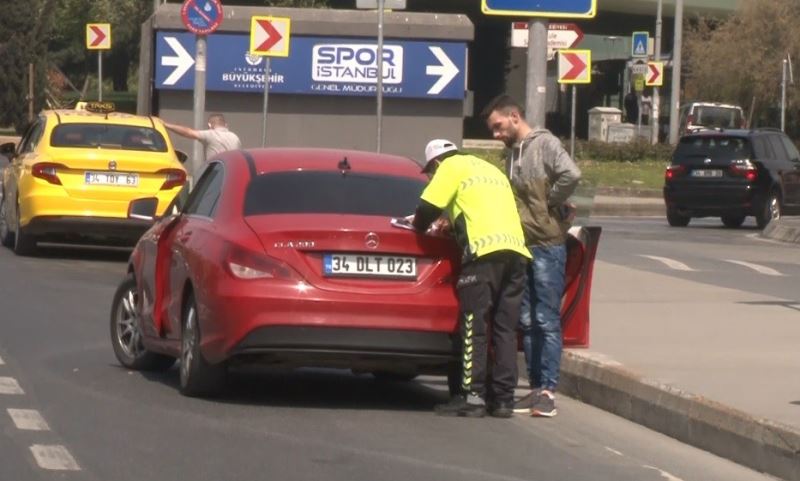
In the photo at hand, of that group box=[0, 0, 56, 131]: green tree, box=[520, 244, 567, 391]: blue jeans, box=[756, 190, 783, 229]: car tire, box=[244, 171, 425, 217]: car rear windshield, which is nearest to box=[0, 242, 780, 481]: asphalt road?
box=[520, 244, 567, 391]: blue jeans

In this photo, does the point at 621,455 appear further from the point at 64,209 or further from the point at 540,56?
the point at 64,209

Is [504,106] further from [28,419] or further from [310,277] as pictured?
[28,419]

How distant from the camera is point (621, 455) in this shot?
929cm

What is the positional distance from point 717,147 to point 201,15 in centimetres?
1153

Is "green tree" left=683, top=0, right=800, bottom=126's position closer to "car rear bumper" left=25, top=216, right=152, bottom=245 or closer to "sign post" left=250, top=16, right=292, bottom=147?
"sign post" left=250, top=16, right=292, bottom=147

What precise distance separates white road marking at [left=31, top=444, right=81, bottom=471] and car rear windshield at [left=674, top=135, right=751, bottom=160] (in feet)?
76.9

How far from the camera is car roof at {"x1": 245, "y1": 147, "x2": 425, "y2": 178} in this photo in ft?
35.2

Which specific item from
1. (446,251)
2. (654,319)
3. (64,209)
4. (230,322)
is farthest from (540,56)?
(64,209)

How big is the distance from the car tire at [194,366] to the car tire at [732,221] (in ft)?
71.6

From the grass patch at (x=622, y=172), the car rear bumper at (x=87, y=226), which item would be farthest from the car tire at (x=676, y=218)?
the car rear bumper at (x=87, y=226)

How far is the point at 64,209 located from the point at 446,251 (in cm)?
977

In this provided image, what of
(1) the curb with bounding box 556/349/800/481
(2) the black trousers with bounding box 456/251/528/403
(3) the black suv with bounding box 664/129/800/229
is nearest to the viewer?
(1) the curb with bounding box 556/349/800/481

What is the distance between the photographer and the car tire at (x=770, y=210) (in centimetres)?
3069

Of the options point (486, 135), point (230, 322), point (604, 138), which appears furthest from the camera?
Answer: point (486, 135)
